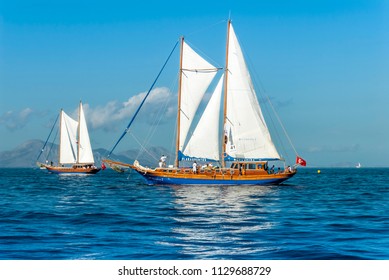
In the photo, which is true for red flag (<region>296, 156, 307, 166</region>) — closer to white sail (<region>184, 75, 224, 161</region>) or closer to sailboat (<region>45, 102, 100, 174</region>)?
white sail (<region>184, 75, 224, 161</region>)

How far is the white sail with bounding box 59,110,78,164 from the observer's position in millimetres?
126438

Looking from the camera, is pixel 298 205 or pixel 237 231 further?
pixel 298 205

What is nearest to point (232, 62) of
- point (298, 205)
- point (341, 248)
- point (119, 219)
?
point (298, 205)

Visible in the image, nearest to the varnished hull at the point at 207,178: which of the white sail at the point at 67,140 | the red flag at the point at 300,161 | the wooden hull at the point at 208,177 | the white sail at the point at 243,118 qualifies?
the wooden hull at the point at 208,177

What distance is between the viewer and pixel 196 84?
7069cm

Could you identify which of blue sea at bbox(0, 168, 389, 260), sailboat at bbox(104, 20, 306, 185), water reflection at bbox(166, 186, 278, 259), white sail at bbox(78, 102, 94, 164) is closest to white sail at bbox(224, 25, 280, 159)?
sailboat at bbox(104, 20, 306, 185)

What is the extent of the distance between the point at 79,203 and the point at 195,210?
1204 centimetres

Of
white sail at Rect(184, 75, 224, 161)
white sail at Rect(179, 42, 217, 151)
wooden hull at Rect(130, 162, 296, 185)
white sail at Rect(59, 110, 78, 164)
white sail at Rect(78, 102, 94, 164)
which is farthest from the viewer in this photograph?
white sail at Rect(78, 102, 94, 164)

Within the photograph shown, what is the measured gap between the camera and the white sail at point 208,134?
6894 cm

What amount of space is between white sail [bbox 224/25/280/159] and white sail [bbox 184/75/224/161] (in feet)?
6.41

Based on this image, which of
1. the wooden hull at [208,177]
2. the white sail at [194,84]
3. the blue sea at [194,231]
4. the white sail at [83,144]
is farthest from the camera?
the white sail at [83,144]

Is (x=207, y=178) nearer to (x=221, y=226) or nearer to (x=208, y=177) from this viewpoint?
(x=208, y=177)

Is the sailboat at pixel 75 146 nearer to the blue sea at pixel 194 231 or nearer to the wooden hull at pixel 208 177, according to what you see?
the wooden hull at pixel 208 177
